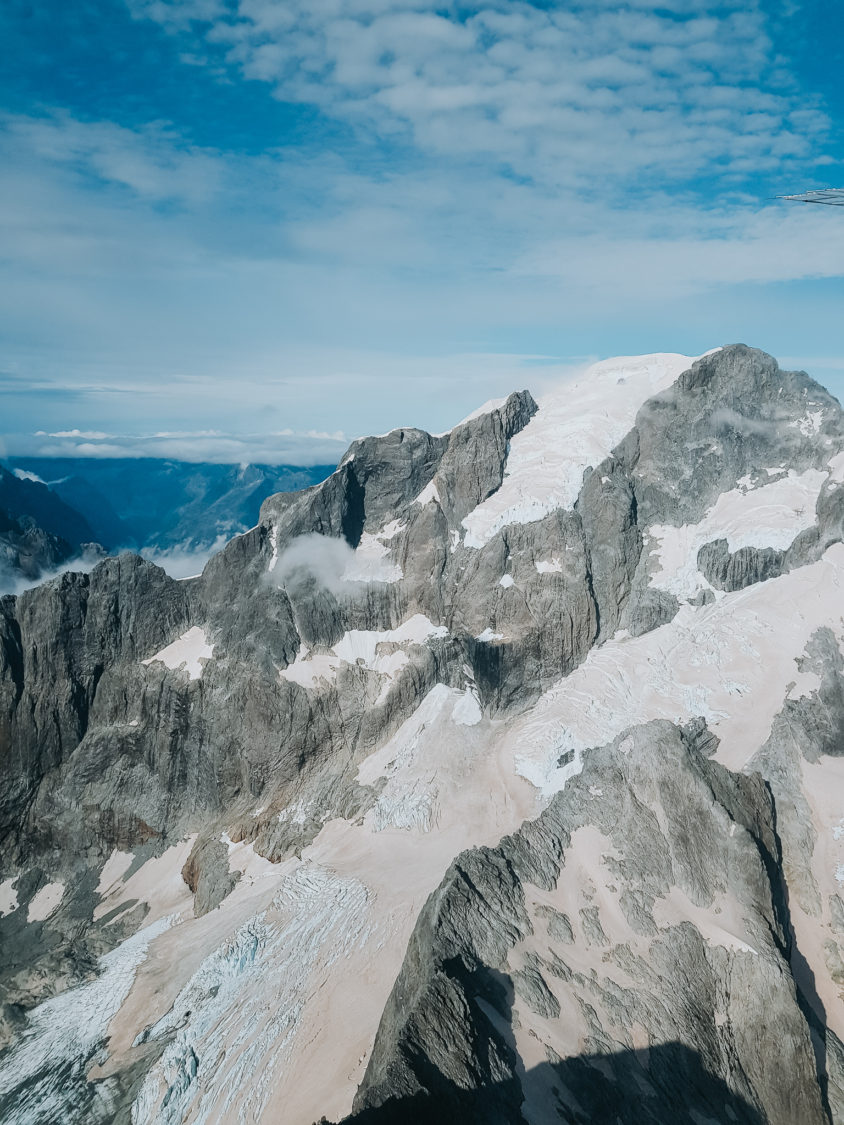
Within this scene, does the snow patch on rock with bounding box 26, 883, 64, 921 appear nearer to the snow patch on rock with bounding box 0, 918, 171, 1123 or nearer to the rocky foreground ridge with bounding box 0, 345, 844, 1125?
the rocky foreground ridge with bounding box 0, 345, 844, 1125

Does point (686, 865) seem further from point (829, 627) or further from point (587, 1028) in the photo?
point (829, 627)

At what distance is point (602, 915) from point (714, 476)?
3649 inches

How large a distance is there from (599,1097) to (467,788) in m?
53.5

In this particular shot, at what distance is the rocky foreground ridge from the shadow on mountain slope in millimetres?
257

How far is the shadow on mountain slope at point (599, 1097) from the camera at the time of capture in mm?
39719

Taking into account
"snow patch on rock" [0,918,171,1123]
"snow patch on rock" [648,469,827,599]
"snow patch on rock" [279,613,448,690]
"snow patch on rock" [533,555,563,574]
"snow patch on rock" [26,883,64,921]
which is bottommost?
"snow patch on rock" [26,883,64,921]

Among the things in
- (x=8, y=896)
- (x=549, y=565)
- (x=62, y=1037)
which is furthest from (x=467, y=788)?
(x=8, y=896)

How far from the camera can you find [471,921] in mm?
60812

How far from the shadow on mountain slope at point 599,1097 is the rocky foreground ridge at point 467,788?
26 cm

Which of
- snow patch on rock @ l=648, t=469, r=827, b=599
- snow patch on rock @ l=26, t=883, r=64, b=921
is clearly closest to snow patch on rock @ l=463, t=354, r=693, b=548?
snow patch on rock @ l=648, t=469, r=827, b=599

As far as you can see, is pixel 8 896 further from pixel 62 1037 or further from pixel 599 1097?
pixel 599 1097

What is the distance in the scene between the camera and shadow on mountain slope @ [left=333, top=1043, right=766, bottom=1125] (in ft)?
130

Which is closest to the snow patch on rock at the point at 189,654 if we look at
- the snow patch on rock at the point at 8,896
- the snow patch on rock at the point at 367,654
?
the snow patch on rock at the point at 367,654

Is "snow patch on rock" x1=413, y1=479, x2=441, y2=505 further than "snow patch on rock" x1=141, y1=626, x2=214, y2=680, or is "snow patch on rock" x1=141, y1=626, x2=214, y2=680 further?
"snow patch on rock" x1=413, y1=479, x2=441, y2=505
